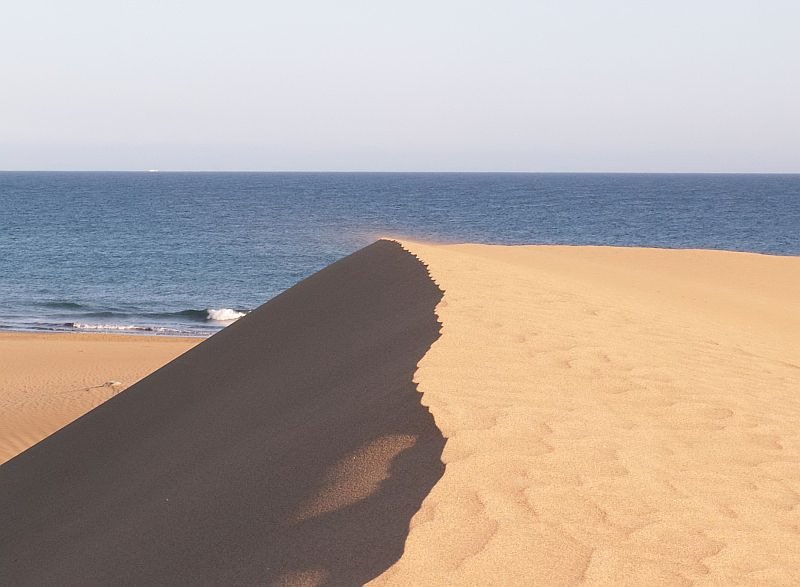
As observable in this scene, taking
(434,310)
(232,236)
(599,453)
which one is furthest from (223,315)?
(232,236)

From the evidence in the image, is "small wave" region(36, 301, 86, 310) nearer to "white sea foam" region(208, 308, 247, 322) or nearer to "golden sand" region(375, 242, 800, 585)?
"white sea foam" region(208, 308, 247, 322)

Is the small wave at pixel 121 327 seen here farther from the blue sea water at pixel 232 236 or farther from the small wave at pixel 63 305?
the small wave at pixel 63 305

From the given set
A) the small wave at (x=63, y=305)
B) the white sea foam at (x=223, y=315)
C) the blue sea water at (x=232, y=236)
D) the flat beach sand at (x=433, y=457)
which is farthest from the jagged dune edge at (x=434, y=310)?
the small wave at (x=63, y=305)

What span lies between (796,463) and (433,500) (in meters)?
1.87

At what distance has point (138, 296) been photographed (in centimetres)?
2923

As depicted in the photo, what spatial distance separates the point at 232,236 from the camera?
49.8 meters

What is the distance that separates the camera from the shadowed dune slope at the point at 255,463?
127 inches

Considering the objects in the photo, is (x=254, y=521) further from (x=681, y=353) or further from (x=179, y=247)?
(x=179, y=247)

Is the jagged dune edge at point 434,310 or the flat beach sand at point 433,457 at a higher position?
the jagged dune edge at point 434,310

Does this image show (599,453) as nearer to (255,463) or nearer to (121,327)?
(255,463)

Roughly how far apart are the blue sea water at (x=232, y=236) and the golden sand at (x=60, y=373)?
3319 millimetres

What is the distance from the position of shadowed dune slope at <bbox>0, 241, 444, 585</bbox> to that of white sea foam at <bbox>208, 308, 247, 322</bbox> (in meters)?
17.2

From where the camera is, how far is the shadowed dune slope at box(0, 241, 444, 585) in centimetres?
323

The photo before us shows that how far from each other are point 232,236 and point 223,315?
2481 centimetres
